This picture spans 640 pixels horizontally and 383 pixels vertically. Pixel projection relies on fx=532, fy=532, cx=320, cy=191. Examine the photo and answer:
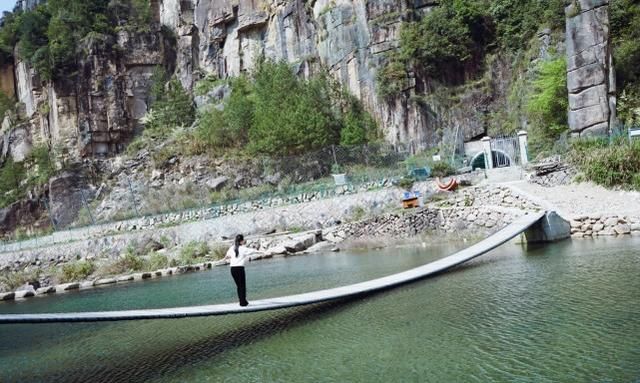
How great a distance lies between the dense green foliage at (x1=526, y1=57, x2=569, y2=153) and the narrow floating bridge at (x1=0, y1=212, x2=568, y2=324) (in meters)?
12.5

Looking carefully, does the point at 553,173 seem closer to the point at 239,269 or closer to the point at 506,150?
the point at 506,150

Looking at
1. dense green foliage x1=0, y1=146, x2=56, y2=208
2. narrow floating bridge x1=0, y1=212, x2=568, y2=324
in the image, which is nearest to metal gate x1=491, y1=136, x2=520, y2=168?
narrow floating bridge x1=0, y1=212, x2=568, y2=324

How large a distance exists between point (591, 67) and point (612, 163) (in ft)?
28.2

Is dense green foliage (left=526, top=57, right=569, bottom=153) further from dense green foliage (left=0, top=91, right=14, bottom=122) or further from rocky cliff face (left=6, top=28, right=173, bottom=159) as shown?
dense green foliage (left=0, top=91, right=14, bottom=122)

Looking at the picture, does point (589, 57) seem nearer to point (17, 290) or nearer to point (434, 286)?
point (434, 286)

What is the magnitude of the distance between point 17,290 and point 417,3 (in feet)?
93.8

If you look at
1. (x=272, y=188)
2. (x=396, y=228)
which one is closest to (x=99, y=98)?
(x=272, y=188)

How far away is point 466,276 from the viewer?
10.8 m

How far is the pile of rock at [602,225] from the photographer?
13.7 m

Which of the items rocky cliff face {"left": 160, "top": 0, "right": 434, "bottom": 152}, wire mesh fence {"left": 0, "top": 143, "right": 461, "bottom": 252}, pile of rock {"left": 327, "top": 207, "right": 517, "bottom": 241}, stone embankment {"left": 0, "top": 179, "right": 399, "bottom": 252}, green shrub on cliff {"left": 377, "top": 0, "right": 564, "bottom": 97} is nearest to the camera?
pile of rock {"left": 327, "top": 207, "right": 517, "bottom": 241}

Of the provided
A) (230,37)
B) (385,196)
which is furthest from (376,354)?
(230,37)

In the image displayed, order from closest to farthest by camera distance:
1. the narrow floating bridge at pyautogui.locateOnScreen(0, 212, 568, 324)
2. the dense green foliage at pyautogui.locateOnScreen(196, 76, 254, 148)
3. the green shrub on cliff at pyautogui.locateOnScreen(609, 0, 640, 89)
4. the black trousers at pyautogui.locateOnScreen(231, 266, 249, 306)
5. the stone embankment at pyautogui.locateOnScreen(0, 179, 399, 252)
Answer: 1. the narrow floating bridge at pyautogui.locateOnScreen(0, 212, 568, 324)
2. the black trousers at pyautogui.locateOnScreen(231, 266, 249, 306)
3. the stone embankment at pyautogui.locateOnScreen(0, 179, 399, 252)
4. the green shrub on cliff at pyautogui.locateOnScreen(609, 0, 640, 89)
5. the dense green foliage at pyautogui.locateOnScreen(196, 76, 254, 148)

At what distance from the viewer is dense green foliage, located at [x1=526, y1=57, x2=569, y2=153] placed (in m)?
26.4

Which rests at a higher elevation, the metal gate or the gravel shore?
the metal gate
